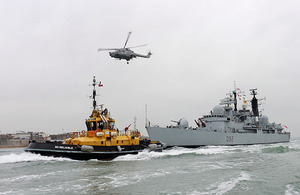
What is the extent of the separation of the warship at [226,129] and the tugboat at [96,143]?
7.51 metres

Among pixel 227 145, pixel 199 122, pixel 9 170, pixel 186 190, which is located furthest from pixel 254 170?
pixel 199 122

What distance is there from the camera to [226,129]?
46.8m

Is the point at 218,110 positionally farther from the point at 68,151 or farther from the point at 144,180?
the point at 144,180

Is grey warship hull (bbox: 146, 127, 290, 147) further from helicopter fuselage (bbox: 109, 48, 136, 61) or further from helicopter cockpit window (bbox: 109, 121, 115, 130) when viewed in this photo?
helicopter cockpit window (bbox: 109, 121, 115, 130)

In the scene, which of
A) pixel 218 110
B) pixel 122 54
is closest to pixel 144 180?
pixel 122 54

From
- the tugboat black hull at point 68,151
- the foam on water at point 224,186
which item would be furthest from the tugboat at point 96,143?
the foam on water at point 224,186

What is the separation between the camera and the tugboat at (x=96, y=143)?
2367cm

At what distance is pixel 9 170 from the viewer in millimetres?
20047

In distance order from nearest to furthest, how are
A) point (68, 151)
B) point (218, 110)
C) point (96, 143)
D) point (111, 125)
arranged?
point (68, 151), point (96, 143), point (111, 125), point (218, 110)

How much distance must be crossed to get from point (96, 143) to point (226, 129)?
2851 cm

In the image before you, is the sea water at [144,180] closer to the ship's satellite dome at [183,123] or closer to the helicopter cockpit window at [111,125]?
the helicopter cockpit window at [111,125]

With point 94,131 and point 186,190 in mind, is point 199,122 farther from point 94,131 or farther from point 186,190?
point 186,190

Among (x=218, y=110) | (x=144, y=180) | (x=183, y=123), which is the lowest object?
(x=144, y=180)

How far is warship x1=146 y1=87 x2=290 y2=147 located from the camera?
1490 inches
